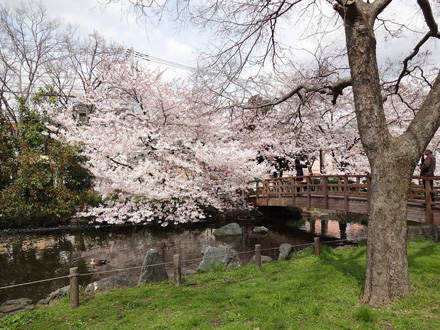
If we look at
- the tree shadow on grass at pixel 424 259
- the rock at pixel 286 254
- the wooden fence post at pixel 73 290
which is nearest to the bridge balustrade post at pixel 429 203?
the tree shadow on grass at pixel 424 259

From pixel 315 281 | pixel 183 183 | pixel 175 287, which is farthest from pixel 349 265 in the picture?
pixel 183 183

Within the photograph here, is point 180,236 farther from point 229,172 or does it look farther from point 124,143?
point 124,143

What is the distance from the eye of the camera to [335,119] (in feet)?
59.8

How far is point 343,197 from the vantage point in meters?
13.3

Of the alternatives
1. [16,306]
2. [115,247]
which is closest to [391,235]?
[16,306]

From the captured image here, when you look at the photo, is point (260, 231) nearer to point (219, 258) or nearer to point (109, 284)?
point (219, 258)

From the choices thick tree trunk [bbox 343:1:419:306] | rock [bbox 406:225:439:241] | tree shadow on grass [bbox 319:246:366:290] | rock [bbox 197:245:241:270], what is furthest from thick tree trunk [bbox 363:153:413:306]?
rock [bbox 406:225:439:241]

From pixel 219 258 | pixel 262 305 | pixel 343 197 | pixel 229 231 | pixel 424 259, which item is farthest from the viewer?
pixel 229 231

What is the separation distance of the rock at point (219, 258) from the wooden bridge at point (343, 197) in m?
6.00

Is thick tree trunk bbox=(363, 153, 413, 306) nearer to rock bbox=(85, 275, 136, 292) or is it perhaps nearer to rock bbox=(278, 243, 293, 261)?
rock bbox=(278, 243, 293, 261)

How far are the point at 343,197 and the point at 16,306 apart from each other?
12.3 m

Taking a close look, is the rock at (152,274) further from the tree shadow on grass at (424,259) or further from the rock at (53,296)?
the tree shadow on grass at (424,259)

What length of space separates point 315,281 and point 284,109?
1477 centimetres

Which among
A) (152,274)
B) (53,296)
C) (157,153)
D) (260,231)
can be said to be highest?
(157,153)
